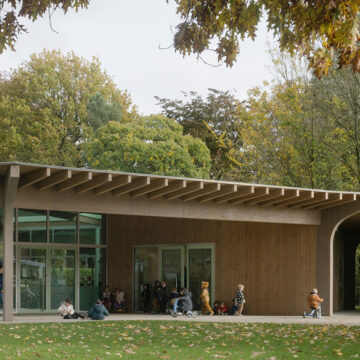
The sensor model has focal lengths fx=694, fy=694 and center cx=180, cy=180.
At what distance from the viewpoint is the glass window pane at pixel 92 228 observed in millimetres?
22000

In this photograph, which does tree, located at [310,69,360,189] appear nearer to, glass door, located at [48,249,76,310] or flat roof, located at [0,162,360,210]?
flat roof, located at [0,162,360,210]

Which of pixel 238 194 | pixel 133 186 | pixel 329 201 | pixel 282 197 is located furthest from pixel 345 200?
pixel 133 186

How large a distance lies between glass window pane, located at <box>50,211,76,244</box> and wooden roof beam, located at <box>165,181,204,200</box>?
214 inches

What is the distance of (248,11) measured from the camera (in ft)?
21.3

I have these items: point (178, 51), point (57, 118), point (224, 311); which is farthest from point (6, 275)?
point (57, 118)

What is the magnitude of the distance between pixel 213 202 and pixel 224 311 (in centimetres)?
396

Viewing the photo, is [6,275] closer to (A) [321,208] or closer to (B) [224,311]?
(B) [224,311]

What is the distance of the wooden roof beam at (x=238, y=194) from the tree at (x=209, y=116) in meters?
19.3

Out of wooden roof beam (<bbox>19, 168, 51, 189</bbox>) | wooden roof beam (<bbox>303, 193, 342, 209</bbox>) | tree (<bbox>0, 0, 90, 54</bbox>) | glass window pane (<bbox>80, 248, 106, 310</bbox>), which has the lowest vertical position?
glass window pane (<bbox>80, 248, 106, 310</bbox>)

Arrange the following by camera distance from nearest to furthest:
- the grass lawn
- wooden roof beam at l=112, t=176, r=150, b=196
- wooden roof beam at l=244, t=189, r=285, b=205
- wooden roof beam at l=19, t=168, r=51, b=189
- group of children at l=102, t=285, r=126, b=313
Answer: the grass lawn → wooden roof beam at l=19, t=168, r=51, b=189 → wooden roof beam at l=112, t=176, r=150, b=196 → wooden roof beam at l=244, t=189, r=285, b=205 → group of children at l=102, t=285, r=126, b=313

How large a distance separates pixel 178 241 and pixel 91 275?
3105 millimetres

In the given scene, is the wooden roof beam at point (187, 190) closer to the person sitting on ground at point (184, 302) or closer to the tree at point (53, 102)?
the person sitting on ground at point (184, 302)

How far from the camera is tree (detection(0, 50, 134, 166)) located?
117 ft

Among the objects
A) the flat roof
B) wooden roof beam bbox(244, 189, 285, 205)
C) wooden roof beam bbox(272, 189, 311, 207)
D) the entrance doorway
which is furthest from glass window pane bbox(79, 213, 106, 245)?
wooden roof beam bbox(272, 189, 311, 207)
